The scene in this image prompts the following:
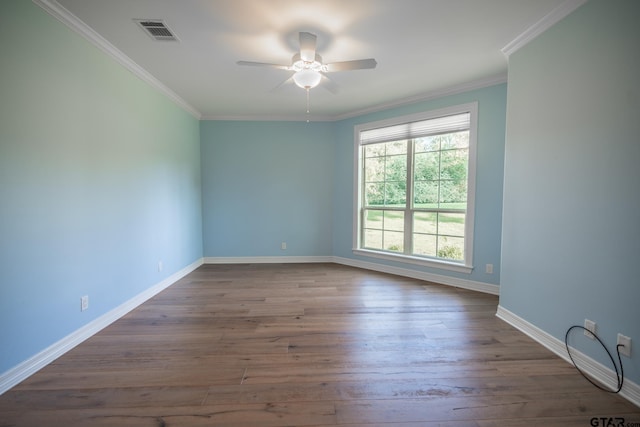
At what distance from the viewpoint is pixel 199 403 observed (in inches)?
61.2

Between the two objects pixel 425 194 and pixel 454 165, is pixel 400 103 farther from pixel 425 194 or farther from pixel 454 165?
pixel 425 194

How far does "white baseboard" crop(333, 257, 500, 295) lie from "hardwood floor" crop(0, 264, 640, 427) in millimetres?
451

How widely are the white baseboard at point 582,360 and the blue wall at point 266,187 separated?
303cm

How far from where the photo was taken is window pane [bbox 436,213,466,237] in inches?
141

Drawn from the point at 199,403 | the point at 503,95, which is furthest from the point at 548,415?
the point at 503,95

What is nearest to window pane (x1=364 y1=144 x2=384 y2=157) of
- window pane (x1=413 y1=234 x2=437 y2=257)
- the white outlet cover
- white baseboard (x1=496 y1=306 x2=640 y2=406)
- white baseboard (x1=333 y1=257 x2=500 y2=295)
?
window pane (x1=413 y1=234 x2=437 y2=257)

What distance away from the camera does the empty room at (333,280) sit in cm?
160

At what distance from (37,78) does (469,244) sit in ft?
14.9

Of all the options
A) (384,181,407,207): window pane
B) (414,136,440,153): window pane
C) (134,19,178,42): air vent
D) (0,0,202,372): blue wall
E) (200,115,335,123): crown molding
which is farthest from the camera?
(200,115,335,123): crown molding

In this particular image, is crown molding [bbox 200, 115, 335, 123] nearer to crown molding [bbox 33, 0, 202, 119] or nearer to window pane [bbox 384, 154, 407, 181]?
crown molding [bbox 33, 0, 202, 119]

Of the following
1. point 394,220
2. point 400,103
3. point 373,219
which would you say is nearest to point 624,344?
point 394,220

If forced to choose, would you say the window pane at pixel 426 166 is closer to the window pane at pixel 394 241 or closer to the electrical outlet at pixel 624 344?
the window pane at pixel 394 241

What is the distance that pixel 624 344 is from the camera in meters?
1.62

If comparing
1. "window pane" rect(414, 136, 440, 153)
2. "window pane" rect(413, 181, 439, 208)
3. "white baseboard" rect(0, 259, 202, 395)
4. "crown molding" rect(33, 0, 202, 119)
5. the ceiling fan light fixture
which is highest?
"crown molding" rect(33, 0, 202, 119)
